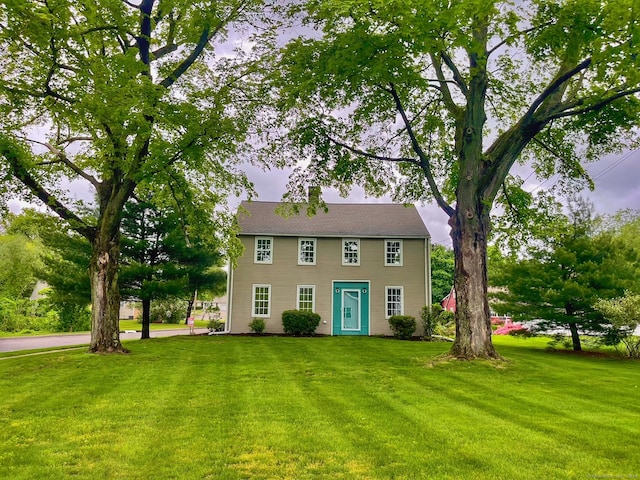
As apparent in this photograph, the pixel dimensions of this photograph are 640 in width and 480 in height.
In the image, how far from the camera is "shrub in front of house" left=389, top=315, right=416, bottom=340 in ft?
68.5

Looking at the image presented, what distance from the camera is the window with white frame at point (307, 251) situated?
73.9 feet

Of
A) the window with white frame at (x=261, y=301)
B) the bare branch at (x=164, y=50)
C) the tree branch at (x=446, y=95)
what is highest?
the bare branch at (x=164, y=50)

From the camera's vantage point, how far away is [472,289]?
1167 cm

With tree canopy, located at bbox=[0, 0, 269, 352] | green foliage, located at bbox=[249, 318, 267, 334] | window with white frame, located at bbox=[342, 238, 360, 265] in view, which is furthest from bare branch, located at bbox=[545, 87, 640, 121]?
green foliage, located at bbox=[249, 318, 267, 334]

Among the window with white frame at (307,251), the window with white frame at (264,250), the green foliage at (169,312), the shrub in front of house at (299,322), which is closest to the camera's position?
the shrub in front of house at (299,322)

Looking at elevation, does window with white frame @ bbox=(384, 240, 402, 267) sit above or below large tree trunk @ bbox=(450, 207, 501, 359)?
above

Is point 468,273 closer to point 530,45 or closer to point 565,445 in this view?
point 530,45

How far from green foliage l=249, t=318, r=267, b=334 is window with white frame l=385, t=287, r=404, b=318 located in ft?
19.8

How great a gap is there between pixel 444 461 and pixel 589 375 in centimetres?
826

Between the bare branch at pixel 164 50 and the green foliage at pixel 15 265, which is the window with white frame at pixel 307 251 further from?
the green foliage at pixel 15 265

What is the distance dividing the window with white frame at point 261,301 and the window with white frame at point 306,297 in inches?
59.1

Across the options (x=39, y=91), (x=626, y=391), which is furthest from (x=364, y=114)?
(x=626, y=391)

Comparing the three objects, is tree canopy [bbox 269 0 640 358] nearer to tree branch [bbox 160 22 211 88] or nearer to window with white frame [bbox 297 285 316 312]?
tree branch [bbox 160 22 211 88]

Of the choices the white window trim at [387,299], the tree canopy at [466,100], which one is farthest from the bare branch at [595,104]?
the white window trim at [387,299]
